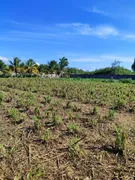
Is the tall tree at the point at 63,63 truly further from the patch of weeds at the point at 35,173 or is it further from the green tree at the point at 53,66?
the patch of weeds at the point at 35,173

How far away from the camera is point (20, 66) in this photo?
4234 cm

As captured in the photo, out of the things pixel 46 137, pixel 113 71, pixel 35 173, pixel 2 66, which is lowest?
pixel 35 173

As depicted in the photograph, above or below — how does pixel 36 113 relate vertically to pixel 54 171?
above

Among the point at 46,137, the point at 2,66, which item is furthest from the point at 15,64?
the point at 46,137

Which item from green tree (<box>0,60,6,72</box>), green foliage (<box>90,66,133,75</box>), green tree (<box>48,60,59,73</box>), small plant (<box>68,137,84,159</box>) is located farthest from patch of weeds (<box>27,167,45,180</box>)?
green foliage (<box>90,66,133,75</box>)

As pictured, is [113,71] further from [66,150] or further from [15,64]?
[66,150]

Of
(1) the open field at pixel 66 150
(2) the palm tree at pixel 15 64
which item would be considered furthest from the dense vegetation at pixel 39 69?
(1) the open field at pixel 66 150

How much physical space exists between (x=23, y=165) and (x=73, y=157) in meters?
0.59

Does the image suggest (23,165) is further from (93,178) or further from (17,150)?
(93,178)

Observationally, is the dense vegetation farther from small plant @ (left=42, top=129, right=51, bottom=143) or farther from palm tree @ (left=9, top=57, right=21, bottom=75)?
small plant @ (left=42, top=129, right=51, bottom=143)

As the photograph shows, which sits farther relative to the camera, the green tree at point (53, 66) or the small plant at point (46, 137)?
the green tree at point (53, 66)

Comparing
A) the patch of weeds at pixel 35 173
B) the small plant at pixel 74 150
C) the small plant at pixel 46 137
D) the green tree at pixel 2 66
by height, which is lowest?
the patch of weeds at pixel 35 173

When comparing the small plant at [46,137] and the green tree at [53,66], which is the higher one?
the green tree at [53,66]

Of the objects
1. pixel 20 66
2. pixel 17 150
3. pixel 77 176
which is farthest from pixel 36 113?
pixel 20 66
